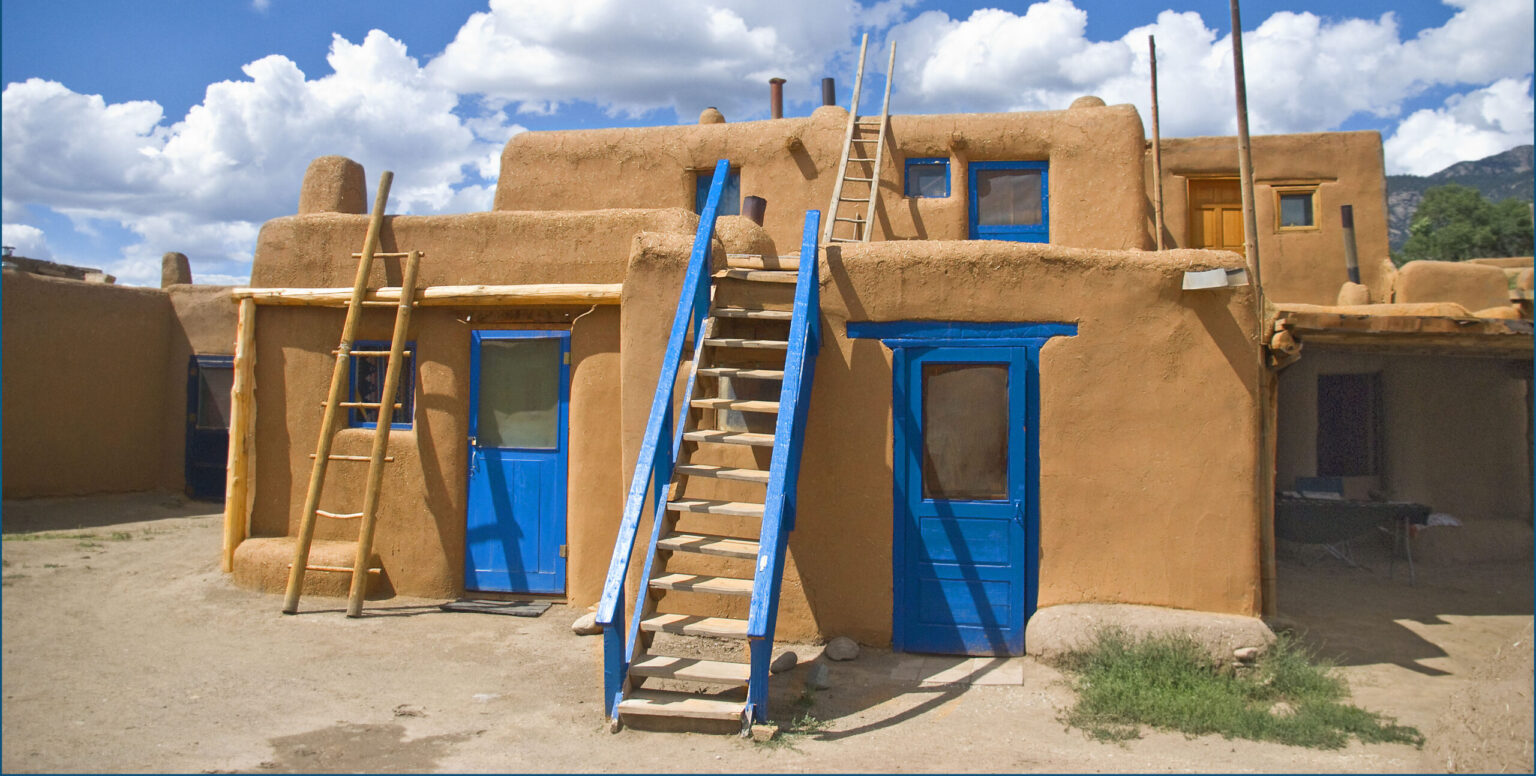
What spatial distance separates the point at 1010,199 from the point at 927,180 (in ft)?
2.95

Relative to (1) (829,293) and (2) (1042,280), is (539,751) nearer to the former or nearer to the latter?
(1) (829,293)

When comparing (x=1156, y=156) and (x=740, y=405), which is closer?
(x=740, y=405)

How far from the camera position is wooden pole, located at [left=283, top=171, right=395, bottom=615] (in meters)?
7.59

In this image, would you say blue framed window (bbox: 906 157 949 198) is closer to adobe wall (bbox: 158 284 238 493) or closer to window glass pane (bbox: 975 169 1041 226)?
window glass pane (bbox: 975 169 1041 226)

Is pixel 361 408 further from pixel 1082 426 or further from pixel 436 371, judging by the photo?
pixel 1082 426

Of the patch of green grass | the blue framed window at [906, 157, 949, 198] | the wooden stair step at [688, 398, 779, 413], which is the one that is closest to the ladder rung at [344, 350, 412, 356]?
the wooden stair step at [688, 398, 779, 413]

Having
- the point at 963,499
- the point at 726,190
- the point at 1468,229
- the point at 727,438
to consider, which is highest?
the point at 1468,229

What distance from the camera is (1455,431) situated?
1109 centimetres

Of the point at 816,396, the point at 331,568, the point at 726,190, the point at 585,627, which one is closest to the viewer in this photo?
the point at 816,396

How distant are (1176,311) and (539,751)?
4.59 meters

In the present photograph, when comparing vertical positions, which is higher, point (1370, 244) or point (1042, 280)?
point (1370, 244)

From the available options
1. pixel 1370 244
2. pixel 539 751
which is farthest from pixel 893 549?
pixel 1370 244

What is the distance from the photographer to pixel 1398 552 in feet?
34.2

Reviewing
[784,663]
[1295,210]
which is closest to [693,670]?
[784,663]
